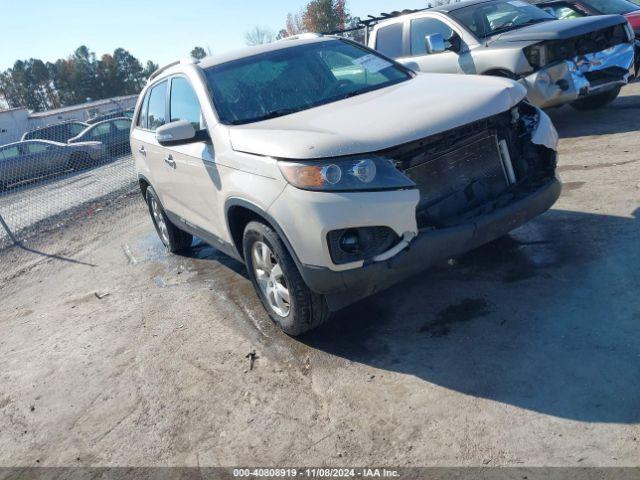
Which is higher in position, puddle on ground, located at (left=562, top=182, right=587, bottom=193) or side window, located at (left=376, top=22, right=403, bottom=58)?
side window, located at (left=376, top=22, right=403, bottom=58)

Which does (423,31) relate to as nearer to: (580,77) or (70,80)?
(580,77)

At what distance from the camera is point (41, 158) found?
688 inches

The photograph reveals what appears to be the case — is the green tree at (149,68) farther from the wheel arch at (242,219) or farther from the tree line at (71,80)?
the wheel arch at (242,219)

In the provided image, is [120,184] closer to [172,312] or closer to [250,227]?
[172,312]

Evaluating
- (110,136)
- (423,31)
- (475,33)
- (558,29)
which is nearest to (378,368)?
(558,29)

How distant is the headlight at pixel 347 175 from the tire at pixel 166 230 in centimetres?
317

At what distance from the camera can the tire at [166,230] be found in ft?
20.1

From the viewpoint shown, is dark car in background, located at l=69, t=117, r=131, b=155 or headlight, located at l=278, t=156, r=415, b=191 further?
dark car in background, located at l=69, t=117, r=131, b=155

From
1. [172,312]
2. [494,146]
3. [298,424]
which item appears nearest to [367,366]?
[298,424]

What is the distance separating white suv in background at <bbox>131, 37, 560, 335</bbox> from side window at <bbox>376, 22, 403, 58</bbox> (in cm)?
449

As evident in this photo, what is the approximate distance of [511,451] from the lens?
255cm

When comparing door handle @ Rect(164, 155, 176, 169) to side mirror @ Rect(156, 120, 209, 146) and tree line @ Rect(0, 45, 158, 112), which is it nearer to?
side mirror @ Rect(156, 120, 209, 146)

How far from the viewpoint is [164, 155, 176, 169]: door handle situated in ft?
16.0

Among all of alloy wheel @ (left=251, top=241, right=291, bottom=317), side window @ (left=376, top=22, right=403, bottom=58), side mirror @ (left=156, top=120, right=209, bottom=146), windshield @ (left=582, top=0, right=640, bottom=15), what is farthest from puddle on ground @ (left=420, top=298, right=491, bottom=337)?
windshield @ (left=582, top=0, right=640, bottom=15)
